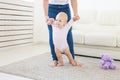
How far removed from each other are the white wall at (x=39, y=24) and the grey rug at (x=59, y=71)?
1.67m

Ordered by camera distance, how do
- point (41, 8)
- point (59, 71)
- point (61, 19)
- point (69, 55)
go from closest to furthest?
point (59, 71) < point (61, 19) < point (69, 55) < point (41, 8)

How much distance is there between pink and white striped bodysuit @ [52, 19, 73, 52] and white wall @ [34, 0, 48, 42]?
72.0 inches

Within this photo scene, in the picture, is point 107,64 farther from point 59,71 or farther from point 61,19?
point 61,19

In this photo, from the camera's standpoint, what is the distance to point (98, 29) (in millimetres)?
2938

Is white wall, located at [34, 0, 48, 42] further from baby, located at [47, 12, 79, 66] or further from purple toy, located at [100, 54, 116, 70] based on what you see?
purple toy, located at [100, 54, 116, 70]

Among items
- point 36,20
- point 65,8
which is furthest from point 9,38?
point 65,8

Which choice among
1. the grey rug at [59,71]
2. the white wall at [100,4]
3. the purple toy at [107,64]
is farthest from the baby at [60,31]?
the white wall at [100,4]

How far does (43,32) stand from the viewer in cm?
398

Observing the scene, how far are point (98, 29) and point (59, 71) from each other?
4.15 ft

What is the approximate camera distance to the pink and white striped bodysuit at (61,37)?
206 cm

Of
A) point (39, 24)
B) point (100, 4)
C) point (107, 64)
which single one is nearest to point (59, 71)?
point (107, 64)

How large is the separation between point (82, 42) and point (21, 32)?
1311mm

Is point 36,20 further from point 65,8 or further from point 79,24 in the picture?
point 65,8

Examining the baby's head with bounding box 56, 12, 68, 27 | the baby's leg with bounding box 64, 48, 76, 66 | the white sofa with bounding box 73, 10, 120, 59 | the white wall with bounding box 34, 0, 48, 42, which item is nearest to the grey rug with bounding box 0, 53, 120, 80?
the baby's leg with bounding box 64, 48, 76, 66
